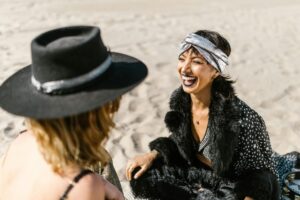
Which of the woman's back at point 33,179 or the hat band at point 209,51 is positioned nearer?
the woman's back at point 33,179

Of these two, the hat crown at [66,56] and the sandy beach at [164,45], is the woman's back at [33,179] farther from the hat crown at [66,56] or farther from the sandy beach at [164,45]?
the sandy beach at [164,45]

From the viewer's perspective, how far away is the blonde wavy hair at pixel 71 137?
6.37 ft

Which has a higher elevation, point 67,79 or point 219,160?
point 67,79

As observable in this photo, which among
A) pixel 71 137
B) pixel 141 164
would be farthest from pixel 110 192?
pixel 141 164

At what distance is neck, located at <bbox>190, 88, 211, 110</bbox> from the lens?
3451mm

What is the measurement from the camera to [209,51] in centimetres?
329

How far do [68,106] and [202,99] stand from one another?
5.68 feet

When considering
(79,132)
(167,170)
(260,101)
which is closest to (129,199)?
(167,170)

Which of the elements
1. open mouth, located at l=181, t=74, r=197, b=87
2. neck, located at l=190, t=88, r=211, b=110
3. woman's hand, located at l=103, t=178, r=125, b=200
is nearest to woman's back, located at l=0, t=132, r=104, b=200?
woman's hand, located at l=103, t=178, r=125, b=200

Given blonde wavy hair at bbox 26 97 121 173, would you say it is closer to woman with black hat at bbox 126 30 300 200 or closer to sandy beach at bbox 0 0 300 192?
woman with black hat at bbox 126 30 300 200

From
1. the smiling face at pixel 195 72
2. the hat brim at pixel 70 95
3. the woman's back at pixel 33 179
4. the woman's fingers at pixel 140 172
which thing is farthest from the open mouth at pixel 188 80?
the woman's back at pixel 33 179

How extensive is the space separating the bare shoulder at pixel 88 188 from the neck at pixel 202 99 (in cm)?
158

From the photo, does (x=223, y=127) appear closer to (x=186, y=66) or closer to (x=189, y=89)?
(x=189, y=89)

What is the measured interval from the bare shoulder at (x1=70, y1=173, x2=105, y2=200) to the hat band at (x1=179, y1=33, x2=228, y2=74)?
1.53m
